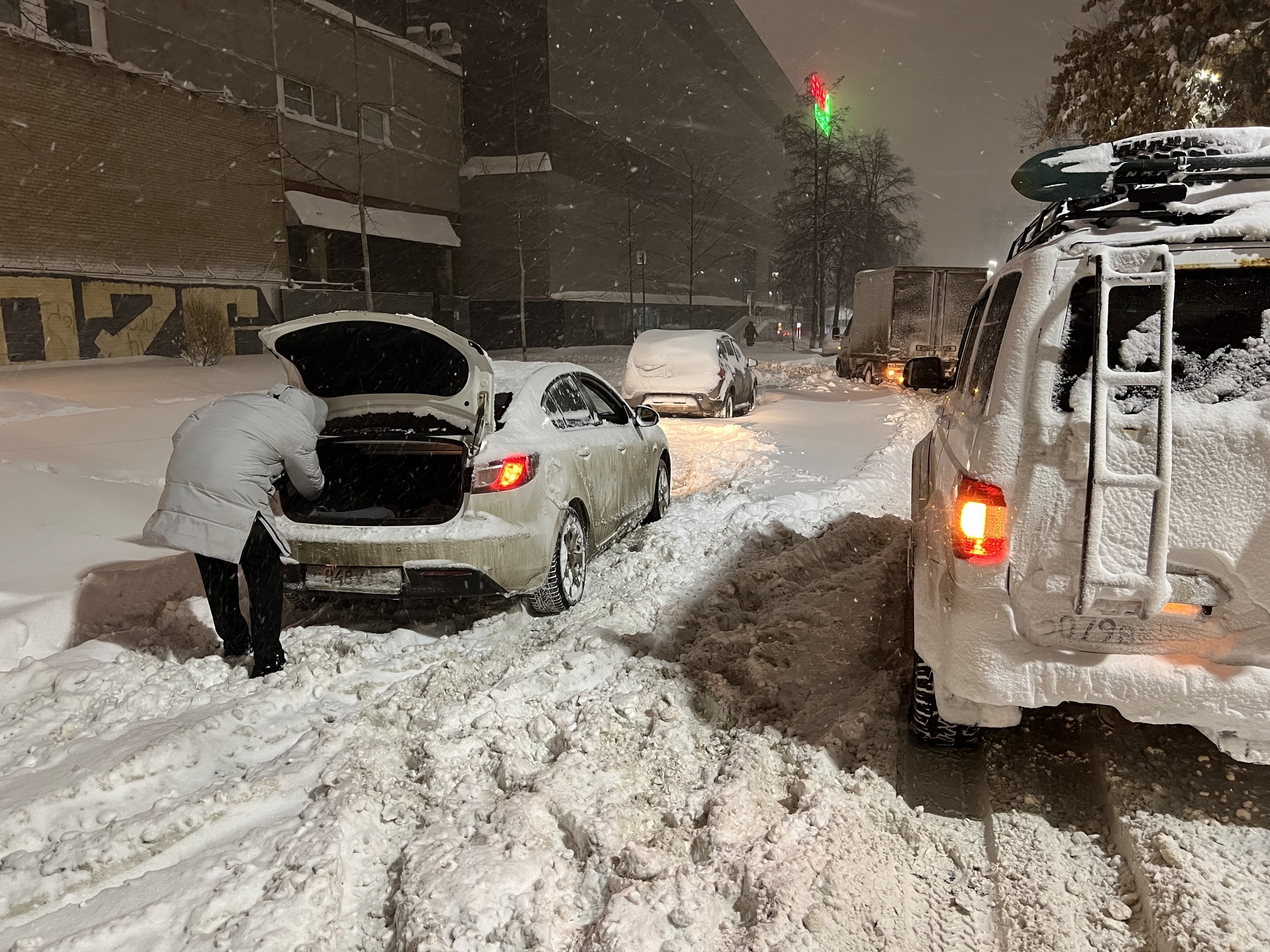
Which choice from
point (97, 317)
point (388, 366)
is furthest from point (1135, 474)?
point (97, 317)

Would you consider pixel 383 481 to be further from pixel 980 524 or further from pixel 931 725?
pixel 980 524

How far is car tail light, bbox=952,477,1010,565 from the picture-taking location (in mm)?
2838

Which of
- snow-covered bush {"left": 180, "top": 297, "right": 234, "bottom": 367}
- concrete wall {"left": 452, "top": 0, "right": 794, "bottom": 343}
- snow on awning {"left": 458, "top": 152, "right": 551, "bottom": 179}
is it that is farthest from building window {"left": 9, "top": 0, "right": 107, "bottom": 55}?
snow on awning {"left": 458, "top": 152, "right": 551, "bottom": 179}

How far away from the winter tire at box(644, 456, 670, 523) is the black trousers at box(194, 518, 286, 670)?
370 cm

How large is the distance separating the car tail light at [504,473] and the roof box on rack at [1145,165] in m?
2.97

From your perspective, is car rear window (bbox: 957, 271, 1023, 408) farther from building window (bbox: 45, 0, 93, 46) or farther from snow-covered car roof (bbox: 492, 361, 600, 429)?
building window (bbox: 45, 0, 93, 46)

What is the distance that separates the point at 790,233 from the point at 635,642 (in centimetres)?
4706

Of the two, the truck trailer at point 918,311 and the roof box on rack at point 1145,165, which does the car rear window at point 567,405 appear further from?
the truck trailer at point 918,311

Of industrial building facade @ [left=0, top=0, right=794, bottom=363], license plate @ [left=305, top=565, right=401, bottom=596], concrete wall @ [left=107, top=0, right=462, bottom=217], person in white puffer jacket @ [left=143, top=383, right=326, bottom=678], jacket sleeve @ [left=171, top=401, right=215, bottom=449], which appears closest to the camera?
person in white puffer jacket @ [left=143, top=383, right=326, bottom=678]

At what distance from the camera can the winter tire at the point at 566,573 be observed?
527 centimetres

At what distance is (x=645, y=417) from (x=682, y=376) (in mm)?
7492

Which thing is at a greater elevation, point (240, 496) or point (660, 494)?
point (240, 496)

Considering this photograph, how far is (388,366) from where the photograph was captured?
536 cm

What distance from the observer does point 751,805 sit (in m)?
3.21
